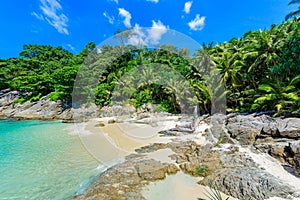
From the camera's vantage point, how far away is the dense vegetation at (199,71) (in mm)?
11938

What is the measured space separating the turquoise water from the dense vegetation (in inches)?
420

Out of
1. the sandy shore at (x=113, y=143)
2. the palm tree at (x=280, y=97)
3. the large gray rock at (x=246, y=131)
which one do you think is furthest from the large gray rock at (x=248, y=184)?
the palm tree at (x=280, y=97)

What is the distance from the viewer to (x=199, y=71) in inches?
776

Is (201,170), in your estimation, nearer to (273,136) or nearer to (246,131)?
(246,131)

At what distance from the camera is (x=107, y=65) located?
25484mm

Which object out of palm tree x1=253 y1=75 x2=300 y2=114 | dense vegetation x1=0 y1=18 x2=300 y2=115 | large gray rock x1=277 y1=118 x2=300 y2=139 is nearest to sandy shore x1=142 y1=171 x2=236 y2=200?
large gray rock x1=277 y1=118 x2=300 y2=139

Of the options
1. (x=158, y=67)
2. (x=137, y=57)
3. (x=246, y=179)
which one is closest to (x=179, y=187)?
(x=246, y=179)

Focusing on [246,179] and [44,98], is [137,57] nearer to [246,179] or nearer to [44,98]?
[44,98]

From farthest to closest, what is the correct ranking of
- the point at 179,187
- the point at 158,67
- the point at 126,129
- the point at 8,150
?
1. the point at 158,67
2. the point at 126,129
3. the point at 8,150
4. the point at 179,187

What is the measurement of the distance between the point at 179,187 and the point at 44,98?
2646 cm

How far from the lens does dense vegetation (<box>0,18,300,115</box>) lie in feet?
39.2

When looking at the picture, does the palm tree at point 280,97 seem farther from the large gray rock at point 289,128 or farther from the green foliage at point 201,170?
the green foliage at point 201,170

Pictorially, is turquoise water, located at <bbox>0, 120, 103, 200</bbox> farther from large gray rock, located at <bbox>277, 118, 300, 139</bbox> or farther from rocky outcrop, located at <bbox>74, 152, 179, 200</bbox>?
large gray rock, located at <bbox>277, 118, 300, 139</bbox>

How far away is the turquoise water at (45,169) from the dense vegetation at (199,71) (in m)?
Answer: 10.7
